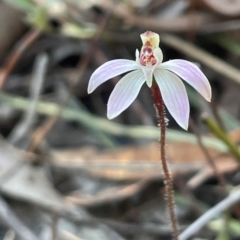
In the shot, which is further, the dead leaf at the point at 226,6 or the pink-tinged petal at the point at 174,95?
the dead leaf at the point at 226,6

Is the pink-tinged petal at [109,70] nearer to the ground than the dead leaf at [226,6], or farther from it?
nearer to the ground

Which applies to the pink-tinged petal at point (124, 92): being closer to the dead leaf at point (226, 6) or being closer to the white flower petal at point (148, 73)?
the white flower petal at point (148, 73)

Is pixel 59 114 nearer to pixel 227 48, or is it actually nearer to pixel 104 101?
pixel 104 101

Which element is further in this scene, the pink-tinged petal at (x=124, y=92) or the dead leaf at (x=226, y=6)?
the dead leaf at (x=226, y=6)

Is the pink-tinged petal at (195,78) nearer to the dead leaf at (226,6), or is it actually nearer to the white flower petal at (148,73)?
the white flower petal at (148,73)

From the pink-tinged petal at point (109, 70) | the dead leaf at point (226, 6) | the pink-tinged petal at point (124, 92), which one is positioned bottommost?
the pink-tinged petal at point (124, 92)

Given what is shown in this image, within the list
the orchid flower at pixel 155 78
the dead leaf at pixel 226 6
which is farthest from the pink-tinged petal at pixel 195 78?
the dead leaf at pixel 226 6

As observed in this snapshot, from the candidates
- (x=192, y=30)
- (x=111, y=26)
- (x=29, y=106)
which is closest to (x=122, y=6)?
(x=111, y=26)

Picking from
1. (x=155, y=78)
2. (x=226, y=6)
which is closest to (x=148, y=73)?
(x=155, y=78)
